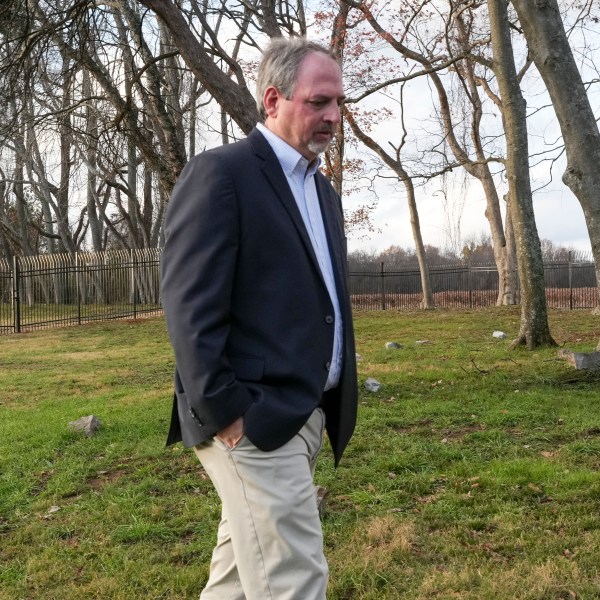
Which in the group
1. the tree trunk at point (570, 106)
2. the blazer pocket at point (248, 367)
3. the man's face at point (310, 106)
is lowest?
the blazer pocket at point (248, 367)

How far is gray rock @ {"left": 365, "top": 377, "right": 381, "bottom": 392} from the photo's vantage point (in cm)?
842

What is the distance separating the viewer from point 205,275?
2.01 meters

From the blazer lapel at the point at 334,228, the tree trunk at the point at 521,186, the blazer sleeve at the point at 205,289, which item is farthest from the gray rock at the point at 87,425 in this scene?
the tree trunk at the point at 521,186

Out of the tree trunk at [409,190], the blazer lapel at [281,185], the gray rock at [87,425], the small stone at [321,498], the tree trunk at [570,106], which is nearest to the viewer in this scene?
the blazer lapel at [281,185]

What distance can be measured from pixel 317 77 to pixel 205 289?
74 cm

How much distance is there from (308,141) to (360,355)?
31.6 ft

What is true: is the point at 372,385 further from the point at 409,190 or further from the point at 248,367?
the point at 409,190

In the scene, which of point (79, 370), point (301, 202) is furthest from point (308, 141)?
point (79, 370)

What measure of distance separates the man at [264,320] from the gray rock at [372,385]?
620cm

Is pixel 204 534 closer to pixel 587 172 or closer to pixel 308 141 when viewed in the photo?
pixel 308 141

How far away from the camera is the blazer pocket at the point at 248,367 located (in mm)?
2039

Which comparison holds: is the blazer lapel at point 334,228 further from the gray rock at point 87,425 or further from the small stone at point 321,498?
the gray rock at point 87,425

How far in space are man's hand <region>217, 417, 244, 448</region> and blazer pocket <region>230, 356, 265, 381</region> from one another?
0.40 feet

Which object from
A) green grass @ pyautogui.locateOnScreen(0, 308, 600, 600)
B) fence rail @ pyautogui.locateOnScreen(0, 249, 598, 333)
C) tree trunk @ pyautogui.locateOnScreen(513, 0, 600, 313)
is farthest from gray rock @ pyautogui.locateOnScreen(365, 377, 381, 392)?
fence rail @ pyautogui.locateOnScreen(0, 249, 598, 333)
